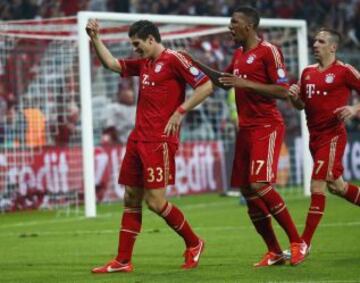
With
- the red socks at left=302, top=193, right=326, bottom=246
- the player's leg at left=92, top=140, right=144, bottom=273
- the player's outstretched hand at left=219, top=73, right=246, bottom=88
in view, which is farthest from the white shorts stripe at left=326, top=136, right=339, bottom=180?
the player's leg at left=92, top=140, right=144, bottom=273

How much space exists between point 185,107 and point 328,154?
1781 mm

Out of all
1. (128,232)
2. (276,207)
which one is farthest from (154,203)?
(276,207)

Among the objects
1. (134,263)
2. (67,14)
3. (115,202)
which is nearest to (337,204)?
(115,202)

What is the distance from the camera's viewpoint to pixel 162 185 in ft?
32.7

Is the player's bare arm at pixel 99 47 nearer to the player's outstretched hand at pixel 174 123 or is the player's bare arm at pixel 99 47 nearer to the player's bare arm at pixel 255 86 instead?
the player's outstretched hand at pixel 174 123

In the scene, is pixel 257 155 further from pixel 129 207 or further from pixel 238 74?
pixel 129 207

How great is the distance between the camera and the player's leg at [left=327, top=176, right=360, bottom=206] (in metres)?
10.9

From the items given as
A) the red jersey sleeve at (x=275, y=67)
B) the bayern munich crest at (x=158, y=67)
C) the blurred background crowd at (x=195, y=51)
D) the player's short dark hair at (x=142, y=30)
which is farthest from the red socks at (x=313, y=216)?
the blurred background crowd at (x=195, y=51)

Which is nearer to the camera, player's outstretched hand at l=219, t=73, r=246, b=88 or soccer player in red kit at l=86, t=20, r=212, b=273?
player's outstretched hand at l=219, t=73, r=246, b=88

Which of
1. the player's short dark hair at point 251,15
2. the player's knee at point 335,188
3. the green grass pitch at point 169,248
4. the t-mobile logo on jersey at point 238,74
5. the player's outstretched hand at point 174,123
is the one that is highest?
the player's short dark hair at point 251,15

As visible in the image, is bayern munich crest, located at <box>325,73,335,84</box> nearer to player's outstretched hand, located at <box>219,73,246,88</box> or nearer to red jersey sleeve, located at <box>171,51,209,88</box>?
player's outstretched hand, located at <box>219,73,246,88</box>

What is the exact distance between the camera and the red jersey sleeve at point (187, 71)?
9984 millimetres

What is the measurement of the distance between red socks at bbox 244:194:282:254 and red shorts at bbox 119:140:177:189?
82 cm

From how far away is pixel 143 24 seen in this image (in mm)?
10070
